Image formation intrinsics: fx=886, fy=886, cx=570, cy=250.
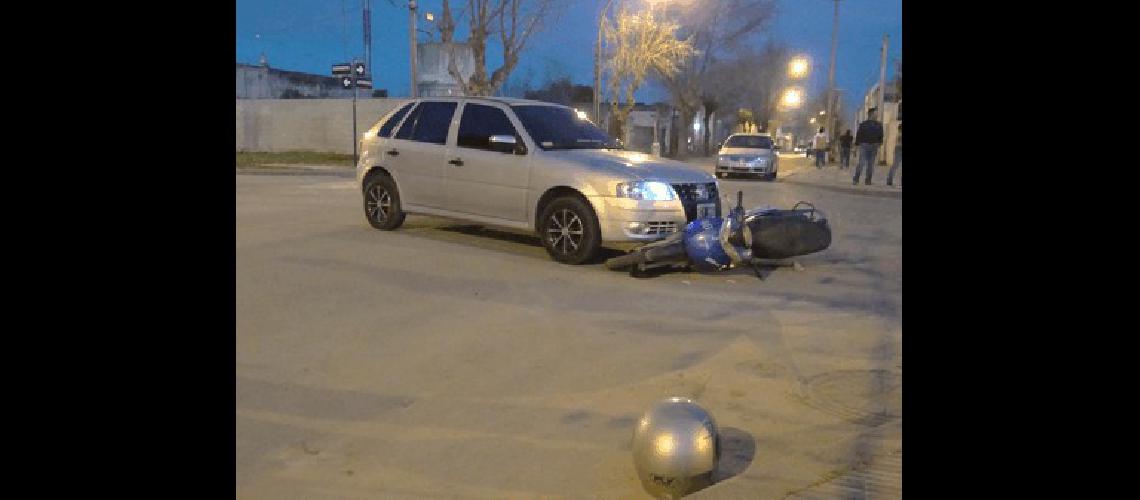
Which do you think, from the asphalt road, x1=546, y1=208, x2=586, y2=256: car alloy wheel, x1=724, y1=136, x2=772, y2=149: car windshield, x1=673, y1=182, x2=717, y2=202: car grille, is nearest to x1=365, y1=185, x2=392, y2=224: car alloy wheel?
the asphalt road

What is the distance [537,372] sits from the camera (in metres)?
5.13

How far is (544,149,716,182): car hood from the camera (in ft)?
28.6

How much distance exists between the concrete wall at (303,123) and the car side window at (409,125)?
2809cm

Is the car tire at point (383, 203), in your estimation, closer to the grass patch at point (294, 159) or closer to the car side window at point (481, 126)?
the car side window at point (481, 126)

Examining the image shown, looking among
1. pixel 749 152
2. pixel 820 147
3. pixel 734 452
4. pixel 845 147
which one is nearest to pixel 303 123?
pixel 749 152

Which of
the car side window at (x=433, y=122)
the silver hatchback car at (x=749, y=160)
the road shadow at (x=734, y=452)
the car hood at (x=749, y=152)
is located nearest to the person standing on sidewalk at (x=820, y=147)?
the silver hatchback car at (x=749, y=160)

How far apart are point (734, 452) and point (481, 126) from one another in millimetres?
6555

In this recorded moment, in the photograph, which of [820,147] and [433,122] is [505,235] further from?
[820,147]

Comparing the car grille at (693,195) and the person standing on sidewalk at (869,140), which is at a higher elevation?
the person standing on sidewalk at (869,140)

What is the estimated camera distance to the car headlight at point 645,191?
852 cm

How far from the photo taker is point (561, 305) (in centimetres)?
698

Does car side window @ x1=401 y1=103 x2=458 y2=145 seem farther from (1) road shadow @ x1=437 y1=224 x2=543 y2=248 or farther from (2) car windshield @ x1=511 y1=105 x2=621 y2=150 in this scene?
(1) road shadow @ x1=437 y1=224 x2=543 y2=248

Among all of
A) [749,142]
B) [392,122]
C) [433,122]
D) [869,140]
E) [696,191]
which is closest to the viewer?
[696,191]
